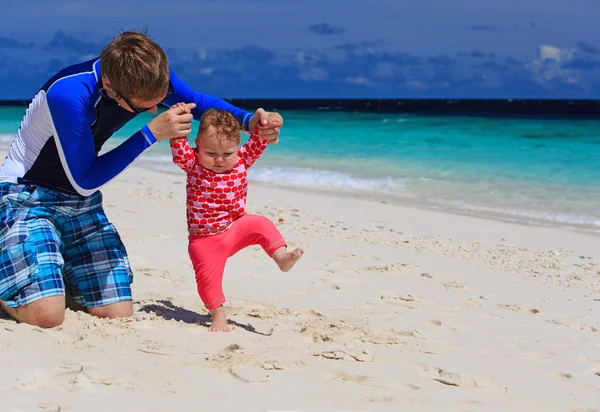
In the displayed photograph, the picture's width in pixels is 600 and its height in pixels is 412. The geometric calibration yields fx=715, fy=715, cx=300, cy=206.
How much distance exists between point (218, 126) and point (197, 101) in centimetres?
Answer: 39

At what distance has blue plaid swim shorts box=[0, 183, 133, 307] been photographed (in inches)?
142

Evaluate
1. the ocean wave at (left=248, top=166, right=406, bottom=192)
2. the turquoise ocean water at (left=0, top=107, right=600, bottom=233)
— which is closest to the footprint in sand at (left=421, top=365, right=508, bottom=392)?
the turquoise ocean water at (left=0, top=107, right=600, bottom=233)

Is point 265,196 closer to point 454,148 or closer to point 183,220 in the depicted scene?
point 183,220

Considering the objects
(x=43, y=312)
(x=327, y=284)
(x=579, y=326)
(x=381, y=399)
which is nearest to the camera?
(x=381, y=399)

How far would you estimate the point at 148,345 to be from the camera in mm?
3332

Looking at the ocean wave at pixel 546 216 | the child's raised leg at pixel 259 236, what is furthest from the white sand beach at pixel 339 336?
the ocean wave at pixel 546 216

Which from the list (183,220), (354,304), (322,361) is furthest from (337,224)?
(322,361)

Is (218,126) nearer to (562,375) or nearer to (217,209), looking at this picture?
(217,209)

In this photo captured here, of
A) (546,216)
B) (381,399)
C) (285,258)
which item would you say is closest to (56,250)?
(285,258)

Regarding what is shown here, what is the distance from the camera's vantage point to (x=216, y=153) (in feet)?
11.9

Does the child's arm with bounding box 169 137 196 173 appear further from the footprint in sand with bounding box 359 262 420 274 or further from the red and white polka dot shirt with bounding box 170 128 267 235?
the footprint in sand with bounding box 359 262 420 274

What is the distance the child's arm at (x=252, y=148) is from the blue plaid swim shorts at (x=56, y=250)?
0.84 meters

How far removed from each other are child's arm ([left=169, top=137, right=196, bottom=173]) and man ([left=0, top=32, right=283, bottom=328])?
0.50 ft

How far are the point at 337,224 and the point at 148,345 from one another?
4.13 metres
